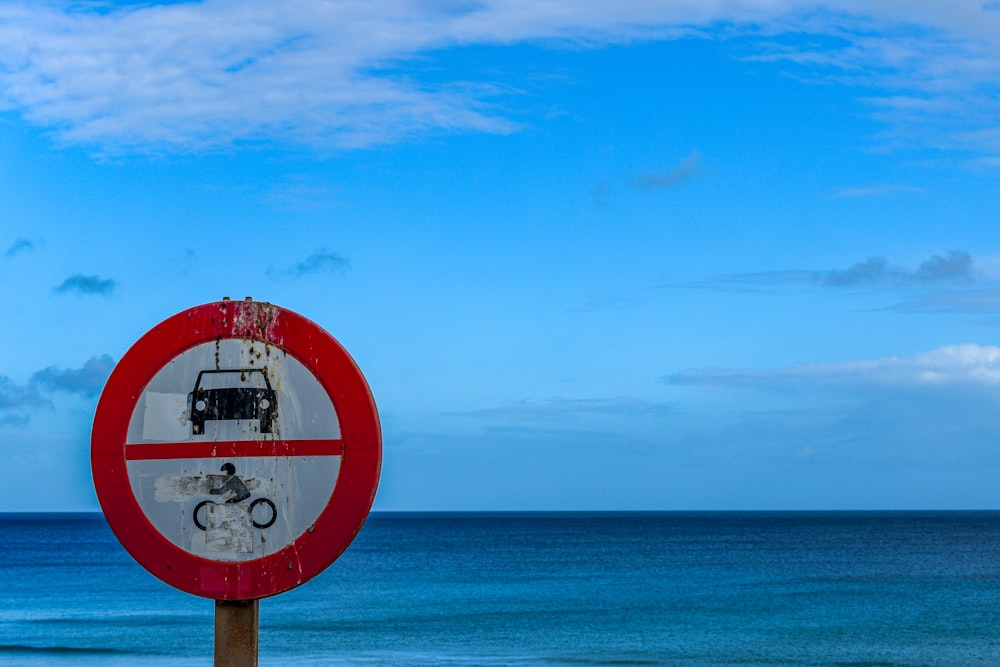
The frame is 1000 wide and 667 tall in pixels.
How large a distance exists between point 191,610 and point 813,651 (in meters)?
15.7

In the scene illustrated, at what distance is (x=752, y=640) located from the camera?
27.2 metres

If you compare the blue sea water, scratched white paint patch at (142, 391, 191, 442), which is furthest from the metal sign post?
the blue sea water

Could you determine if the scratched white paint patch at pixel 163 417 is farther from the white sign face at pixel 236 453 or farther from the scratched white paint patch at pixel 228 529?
the scratched white paint patch at pixel 228 529

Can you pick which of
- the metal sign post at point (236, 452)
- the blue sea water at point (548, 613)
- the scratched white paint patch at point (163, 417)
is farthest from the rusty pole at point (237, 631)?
the blue sea water at point (548, 613)

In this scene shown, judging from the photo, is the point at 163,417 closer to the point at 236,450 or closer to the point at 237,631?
the point at 236,450

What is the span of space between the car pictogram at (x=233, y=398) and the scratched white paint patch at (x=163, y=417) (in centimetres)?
1

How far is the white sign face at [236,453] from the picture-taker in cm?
188

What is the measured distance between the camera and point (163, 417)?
6.28ft

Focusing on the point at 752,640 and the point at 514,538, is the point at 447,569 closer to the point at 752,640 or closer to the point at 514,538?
the point at 752,640

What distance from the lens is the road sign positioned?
1.88m

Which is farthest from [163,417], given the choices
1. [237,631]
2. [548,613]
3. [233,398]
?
[548,613]

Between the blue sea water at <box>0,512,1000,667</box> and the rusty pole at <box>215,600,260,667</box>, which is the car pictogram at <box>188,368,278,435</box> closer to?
the rusty pole at <box>215,600,260,667</box>

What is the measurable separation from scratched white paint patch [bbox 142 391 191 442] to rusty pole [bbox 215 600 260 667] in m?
0.28

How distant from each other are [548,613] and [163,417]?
3245 centimetres
